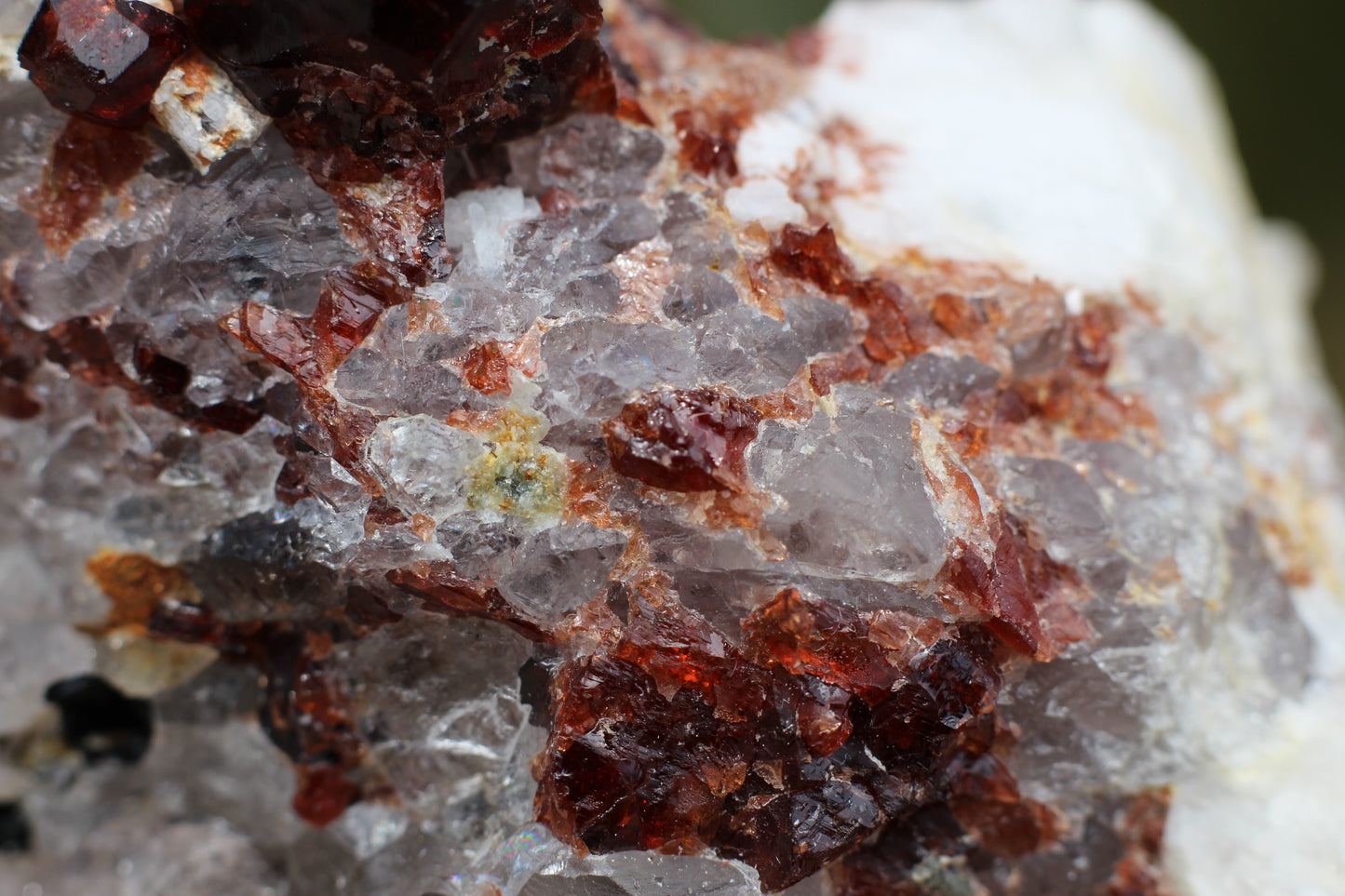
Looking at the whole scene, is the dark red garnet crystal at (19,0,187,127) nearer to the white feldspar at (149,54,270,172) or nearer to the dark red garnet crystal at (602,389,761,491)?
the white feldspar at (149,54,270,172)

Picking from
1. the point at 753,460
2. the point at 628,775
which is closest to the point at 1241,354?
the point at 753,460

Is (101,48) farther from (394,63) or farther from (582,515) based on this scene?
(582,515)

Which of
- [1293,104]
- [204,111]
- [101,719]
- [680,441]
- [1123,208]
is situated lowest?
[1293,104]

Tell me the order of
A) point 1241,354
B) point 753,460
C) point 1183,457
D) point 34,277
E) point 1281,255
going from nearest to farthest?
point 753,460, point 34,277, point 1183,457, point 1241,354, point 1281,255

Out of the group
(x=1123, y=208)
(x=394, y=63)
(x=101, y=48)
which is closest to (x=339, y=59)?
(x=394, y=63)

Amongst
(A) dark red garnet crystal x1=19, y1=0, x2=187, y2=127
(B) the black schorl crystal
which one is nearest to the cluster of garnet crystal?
(A) dark red garnet crystal x1=19, y1=0, x2=187, y2=127

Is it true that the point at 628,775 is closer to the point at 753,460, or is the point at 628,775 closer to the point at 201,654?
the point at 753,460

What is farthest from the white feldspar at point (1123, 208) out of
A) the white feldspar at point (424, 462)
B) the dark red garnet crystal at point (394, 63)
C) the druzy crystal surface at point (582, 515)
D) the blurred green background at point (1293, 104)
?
the blurred green background at point (1293, 104)
